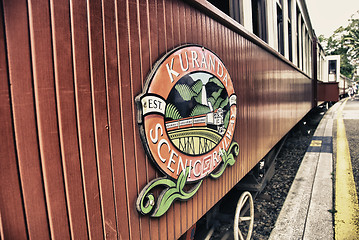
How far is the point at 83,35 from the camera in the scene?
3.05ft

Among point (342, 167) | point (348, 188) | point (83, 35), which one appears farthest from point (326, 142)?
point (83, 35)

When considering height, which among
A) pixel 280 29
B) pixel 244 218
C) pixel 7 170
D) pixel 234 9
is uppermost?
pixel 280 29

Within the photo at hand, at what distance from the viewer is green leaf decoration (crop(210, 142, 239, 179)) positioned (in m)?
1.85

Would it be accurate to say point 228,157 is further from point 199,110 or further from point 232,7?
point 232,7

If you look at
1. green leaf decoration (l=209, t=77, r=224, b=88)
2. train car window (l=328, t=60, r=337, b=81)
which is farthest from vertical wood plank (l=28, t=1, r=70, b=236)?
train car window (l=328, t=60, r=337, b=81)

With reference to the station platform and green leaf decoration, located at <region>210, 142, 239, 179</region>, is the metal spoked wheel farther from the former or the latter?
green leaf decoration, located at <region>210, 142, 239, 179</region>

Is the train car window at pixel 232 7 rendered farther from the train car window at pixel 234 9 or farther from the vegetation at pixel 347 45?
the vegetation at pixel 347 45

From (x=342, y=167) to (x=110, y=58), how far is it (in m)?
5.47

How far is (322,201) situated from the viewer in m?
3.54

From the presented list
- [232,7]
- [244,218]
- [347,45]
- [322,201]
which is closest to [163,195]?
[244,218]

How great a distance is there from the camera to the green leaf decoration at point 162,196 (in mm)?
1173

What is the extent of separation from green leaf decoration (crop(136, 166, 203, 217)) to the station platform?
1.98 m

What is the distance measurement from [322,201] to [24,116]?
3.99 metres

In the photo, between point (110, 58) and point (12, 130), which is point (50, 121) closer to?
point (12, 130)
